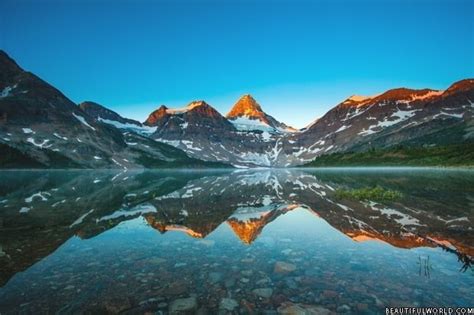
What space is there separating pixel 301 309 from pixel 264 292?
1609mm

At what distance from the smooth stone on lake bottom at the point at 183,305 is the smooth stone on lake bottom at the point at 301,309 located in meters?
2.60

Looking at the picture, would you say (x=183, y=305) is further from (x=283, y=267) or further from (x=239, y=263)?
(x=283, y=267)

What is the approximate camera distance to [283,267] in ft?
43.6

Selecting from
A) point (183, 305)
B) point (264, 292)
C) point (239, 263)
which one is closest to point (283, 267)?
point (239, 263)

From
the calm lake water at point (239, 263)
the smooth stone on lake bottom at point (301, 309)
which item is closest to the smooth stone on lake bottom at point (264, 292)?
the calm lake water at point (239, 263)

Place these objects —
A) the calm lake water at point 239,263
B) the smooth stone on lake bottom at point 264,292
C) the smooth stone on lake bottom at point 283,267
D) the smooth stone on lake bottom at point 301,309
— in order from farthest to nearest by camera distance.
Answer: the smooth stone on lake bottom at point 283,267 < the smooth stone on lake bottom at point 264,292 < the calm lake water at point 239,263 < the smooth stone on lake bottom at point 301,309

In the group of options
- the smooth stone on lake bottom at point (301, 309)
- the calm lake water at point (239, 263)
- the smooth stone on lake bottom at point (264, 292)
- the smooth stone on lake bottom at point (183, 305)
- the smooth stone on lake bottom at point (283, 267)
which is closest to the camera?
the smooth stone on lake bottom at point (301, 309)

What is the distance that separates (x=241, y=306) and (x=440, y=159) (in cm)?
19901

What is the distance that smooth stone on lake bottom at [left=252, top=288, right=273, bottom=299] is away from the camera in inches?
414

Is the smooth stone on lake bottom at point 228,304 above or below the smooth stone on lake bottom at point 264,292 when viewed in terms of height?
above

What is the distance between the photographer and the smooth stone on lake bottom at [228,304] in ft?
31.6

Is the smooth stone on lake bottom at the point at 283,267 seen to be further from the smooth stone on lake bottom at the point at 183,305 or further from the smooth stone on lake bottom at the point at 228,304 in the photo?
the smooth stone on lake bottom at the point at 183,305

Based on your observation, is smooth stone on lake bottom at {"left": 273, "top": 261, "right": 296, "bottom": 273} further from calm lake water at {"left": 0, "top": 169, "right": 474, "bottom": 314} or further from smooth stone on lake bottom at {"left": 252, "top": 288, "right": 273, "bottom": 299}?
smooth stone on lake bottom at {"left": 252, "top": 288, "right": 273, "bottom": 299}

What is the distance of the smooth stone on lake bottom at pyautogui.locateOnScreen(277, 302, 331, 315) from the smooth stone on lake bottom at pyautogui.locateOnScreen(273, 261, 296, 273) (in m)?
3.11
